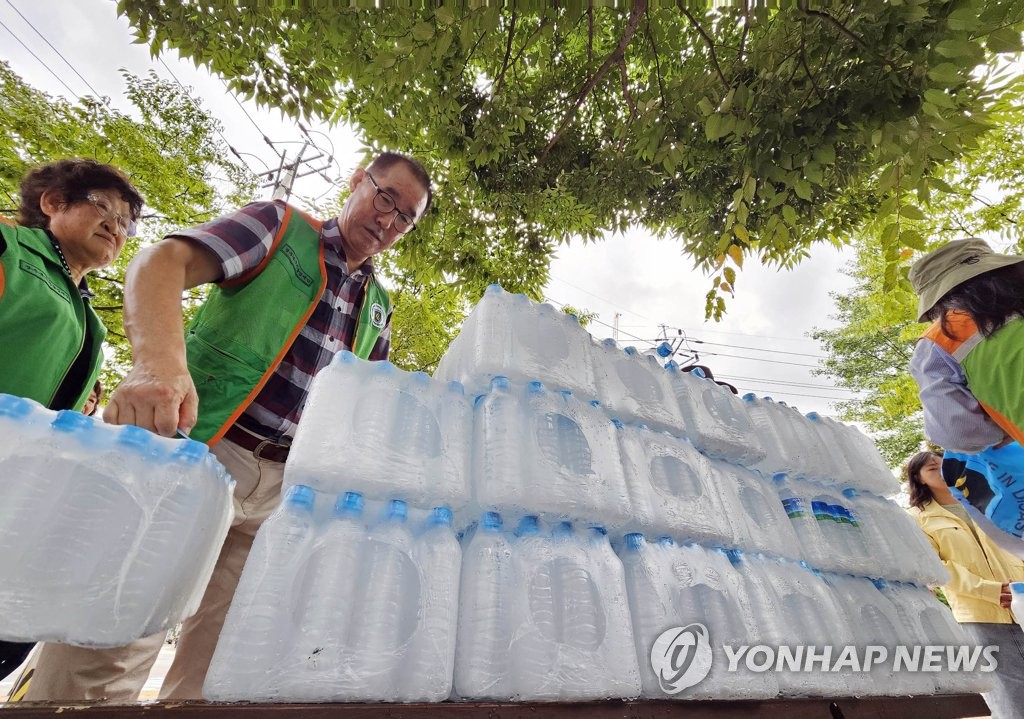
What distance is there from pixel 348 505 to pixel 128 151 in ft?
22.3

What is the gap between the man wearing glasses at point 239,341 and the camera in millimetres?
1239

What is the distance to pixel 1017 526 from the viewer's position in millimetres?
2006

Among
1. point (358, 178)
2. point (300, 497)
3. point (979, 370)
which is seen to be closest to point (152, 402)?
point (300, 497)

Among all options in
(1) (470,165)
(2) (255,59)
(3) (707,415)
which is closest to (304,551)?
(3) (707,415)

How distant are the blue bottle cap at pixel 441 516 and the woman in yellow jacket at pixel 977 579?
3.91m

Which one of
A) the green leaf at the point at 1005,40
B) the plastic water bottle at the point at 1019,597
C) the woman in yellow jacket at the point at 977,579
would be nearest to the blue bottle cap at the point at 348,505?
the green leaf at the point at 1005,40

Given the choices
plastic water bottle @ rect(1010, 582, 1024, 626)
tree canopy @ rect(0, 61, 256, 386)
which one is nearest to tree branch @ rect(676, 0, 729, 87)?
plastic water bottle @ rect(1010, 582, 1024, 626)

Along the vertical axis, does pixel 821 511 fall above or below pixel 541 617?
above

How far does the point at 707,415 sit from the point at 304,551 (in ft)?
6.63

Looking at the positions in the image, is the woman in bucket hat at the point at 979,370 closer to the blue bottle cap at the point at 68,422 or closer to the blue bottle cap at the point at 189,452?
the blue bottle cap at the point at 189,452

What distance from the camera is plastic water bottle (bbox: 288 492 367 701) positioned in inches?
39.0

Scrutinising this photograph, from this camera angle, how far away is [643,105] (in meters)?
2.16

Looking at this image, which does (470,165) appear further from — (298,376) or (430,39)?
(298,376)

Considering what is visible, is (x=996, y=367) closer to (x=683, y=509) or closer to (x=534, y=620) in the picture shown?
(x=683, y=509)
